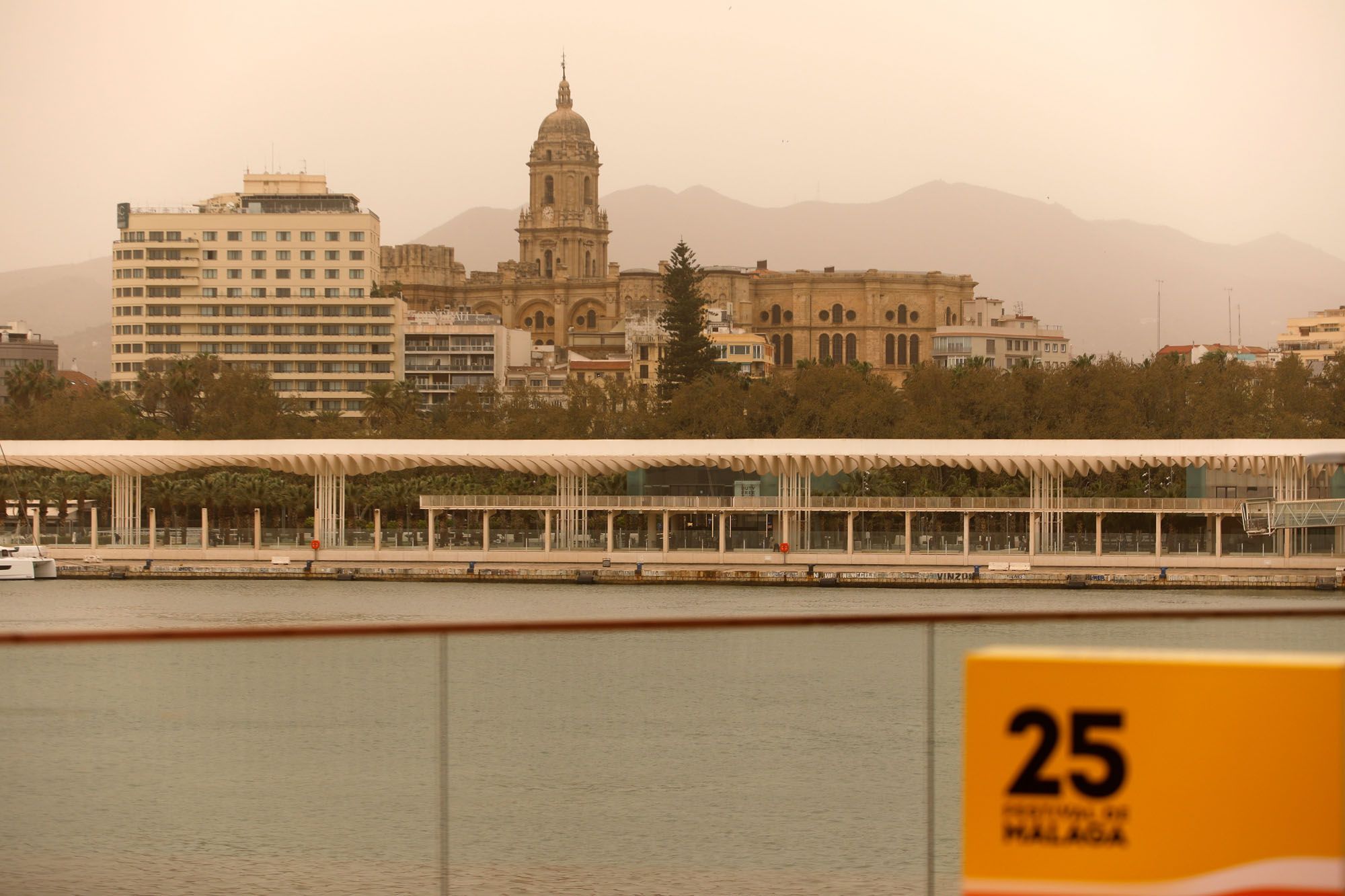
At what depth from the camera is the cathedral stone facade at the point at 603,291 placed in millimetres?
149875

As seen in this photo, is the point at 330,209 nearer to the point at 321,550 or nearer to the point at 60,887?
the point at 321,550

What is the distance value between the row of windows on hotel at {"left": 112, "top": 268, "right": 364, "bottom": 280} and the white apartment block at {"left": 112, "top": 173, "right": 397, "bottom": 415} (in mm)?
70

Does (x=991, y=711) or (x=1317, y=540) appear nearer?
(x=991, y=711)

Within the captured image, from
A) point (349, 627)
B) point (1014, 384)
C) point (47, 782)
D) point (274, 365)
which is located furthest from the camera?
point (274, 365)

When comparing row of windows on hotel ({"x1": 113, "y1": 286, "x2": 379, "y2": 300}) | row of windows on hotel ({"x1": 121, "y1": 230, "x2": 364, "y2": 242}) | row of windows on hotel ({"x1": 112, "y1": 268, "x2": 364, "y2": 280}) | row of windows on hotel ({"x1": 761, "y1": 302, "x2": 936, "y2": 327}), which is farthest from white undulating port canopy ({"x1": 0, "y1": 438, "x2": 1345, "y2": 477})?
row of windows on hotel ({"x1": 761, "y1": 302, "x2": 936, "y2": 327})

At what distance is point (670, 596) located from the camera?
50.5 m

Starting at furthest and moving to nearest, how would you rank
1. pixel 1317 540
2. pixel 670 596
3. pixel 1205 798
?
pixel 1317 540 < pixel 670 596 < pixel 1205 798

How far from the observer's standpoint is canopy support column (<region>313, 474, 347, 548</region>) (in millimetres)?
59406

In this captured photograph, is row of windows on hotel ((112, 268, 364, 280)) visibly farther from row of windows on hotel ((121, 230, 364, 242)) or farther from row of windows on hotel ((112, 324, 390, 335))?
row of windows on hotel ((112, 324, 390, 335))

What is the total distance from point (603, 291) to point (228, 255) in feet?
139

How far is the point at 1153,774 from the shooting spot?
4770 millimetres

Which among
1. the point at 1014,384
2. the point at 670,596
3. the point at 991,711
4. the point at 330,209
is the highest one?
the point at 330,209

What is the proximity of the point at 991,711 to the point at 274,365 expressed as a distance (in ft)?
401

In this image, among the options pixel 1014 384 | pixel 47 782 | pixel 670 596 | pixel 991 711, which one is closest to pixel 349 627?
pixel 47 782
